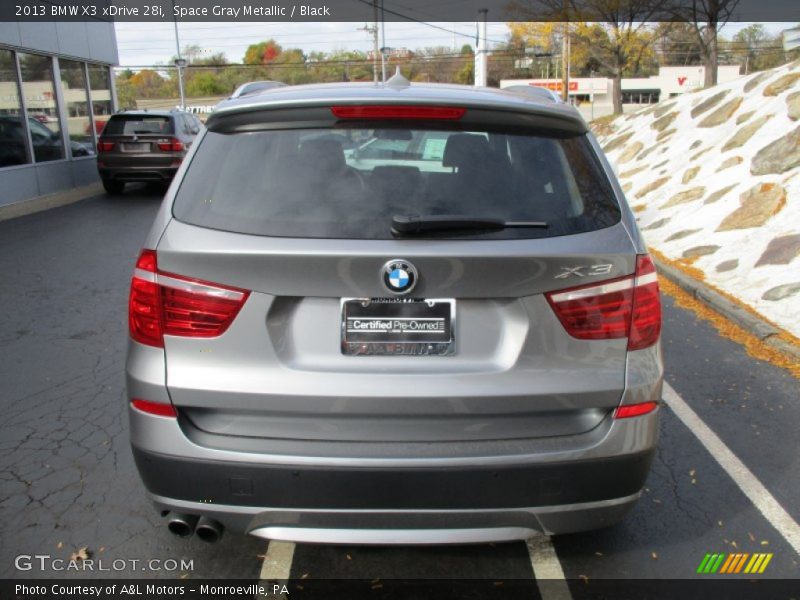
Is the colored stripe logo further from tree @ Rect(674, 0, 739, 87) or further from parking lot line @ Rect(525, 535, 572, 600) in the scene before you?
tree @ Rect(674, 0, 739, 87)

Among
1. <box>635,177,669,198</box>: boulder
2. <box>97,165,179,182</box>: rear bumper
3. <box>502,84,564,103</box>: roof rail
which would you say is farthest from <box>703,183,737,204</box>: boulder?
<box>97,165,179,182</box>: rear bumper

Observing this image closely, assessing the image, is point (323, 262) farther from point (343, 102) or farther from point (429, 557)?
point (429, 557)

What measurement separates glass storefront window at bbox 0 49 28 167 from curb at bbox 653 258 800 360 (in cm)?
1314

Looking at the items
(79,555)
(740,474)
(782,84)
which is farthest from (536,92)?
(782,84)

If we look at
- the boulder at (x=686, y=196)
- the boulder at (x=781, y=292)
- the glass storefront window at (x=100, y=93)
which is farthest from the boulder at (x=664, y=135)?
the glass storefront window at (x=100, y=93)

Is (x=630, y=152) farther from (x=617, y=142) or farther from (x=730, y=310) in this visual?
(x=730, y=310)

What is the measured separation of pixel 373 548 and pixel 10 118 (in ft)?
49.4

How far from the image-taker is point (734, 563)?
295 cm

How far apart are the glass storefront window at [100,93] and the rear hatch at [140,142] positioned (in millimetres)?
5121

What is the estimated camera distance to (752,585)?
282 centimetres

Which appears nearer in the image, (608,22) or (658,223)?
(658,223)

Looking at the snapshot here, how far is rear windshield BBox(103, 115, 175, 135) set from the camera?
611 inches

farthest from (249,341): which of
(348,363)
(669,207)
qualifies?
(669,207)

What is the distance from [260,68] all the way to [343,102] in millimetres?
74704
